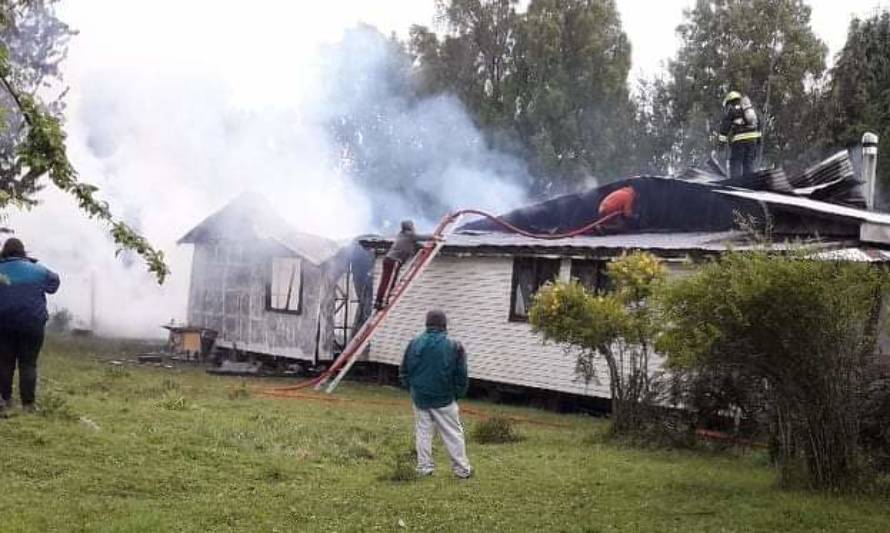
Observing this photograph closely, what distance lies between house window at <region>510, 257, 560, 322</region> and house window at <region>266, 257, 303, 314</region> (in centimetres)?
591

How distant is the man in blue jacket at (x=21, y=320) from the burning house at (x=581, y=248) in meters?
8.08

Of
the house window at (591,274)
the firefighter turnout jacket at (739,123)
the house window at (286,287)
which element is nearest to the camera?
the house window at (591,274)

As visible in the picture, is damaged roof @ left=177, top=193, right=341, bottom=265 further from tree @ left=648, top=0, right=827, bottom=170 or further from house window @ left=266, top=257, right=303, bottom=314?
tree @ left=648, top=0, right=827, bottom=170

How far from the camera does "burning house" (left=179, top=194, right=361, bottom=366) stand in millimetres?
21734

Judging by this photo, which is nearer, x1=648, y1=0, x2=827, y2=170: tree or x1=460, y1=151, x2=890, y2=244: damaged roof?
x1=460, y1=151, x2=890, y2=244: damaged roof

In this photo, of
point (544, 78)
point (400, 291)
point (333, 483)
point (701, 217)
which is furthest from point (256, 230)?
point (333, 483)

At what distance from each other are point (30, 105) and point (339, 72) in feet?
81.4

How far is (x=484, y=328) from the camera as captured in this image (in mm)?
18719

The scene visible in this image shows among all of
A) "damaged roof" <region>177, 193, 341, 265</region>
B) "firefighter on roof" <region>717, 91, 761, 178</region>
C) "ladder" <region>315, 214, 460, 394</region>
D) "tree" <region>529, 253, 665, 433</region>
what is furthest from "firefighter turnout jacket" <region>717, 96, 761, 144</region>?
"damaged roof" <region>177, 193, 341, 265</region>

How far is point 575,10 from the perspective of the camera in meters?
33.8

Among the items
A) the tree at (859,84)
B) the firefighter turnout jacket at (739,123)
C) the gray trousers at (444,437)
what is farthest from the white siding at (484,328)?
the tree at (859,84)

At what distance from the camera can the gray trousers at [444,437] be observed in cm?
934

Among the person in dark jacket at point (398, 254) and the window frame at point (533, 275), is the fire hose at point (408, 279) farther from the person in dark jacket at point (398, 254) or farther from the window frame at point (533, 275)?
the window frame at point (533, 275)

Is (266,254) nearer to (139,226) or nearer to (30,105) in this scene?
(139,226)
